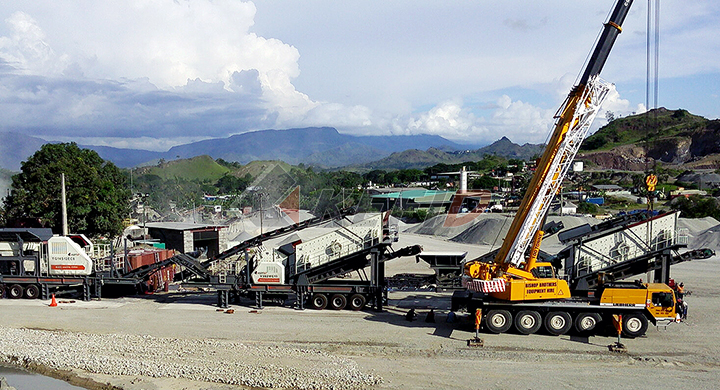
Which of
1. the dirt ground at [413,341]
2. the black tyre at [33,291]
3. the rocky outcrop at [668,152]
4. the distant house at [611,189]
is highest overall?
the rocky outcrop at [668,152]

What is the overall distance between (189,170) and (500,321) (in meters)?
128

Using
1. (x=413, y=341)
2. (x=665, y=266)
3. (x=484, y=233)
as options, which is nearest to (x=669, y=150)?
(x=484, y=233)

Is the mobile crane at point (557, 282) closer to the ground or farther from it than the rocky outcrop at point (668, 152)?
closer to the ground

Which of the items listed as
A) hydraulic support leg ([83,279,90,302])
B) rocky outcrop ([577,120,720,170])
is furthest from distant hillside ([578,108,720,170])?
hydraulic support leg ([83,279,90,302])

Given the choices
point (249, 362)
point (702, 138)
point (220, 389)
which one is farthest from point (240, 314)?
point (702, 138)

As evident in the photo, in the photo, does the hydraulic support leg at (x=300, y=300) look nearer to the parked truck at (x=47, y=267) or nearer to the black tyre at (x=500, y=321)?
the parked truck at (x=47, y=267)

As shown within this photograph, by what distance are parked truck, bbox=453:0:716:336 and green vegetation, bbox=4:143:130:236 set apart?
31026 mm

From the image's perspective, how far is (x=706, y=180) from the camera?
108625mm

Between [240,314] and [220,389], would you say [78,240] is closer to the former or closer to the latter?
[240,314]

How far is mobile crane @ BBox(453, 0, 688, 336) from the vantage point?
18016 millimetres

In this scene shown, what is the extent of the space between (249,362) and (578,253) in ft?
44.0

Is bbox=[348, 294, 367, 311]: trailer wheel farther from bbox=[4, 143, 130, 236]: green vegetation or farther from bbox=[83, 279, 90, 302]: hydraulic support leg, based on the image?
bbox=[4, 143, 130, 236]: green vegetation

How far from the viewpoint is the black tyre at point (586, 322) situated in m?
18.4

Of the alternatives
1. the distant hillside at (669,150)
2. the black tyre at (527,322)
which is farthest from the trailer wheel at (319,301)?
the distant hillside at (669,150)
